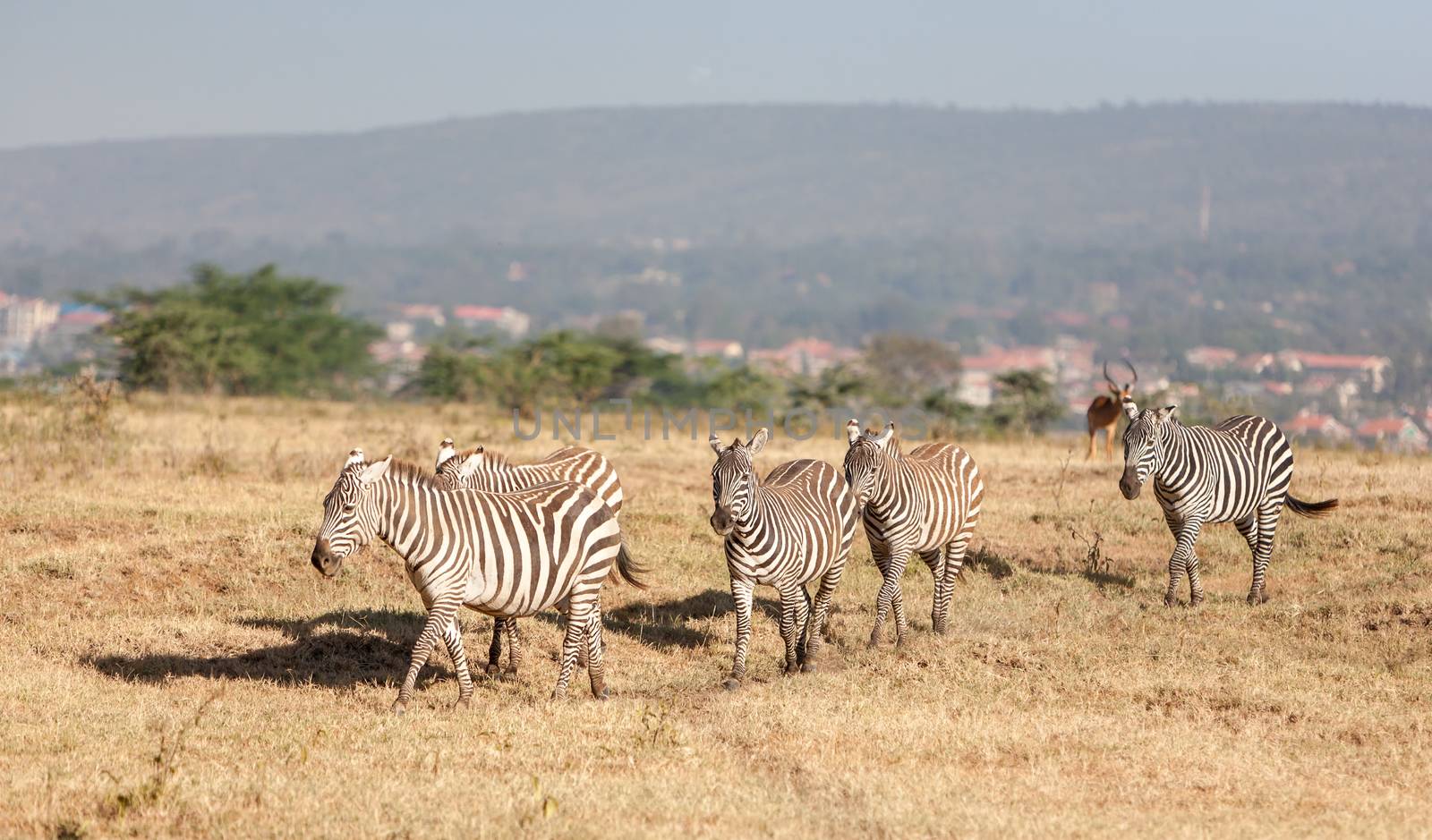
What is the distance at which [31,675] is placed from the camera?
1084 cm

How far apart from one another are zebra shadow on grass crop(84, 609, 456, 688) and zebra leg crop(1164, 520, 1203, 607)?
6.51 meters

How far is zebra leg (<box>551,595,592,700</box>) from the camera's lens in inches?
428

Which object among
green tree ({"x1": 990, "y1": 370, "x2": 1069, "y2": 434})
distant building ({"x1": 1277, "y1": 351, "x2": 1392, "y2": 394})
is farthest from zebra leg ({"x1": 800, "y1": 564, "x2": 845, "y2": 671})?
distant building ({"x1": 1277, "y1": 351, "x2": 1392, "y2": 394})

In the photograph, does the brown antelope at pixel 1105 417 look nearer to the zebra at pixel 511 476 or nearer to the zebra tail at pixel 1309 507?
the zebra tail at pixel 1309 507

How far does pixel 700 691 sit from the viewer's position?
1125 centimetres

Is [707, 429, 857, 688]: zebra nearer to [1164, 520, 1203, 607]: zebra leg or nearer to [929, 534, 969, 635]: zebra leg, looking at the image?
[929, 534, 969, 635]: zebra leg

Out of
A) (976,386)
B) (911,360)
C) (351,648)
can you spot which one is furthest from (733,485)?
(976,386)

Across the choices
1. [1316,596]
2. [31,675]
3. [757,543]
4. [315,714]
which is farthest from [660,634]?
[1316,596]

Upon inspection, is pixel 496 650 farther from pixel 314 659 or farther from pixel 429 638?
pixel 429 638

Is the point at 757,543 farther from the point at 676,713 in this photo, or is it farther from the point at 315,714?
the point at 315,714

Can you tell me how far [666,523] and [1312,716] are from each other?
7.73 meters

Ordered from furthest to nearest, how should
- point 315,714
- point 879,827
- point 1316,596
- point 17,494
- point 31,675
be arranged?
point 17,494 < point 1316,596 < point 31,675 < point 315,714 < point 879,827

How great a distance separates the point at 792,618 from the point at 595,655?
1.75 meters

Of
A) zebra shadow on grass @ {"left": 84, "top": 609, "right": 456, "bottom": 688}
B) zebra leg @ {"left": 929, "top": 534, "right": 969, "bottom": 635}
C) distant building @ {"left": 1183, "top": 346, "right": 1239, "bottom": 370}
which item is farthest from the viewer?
distant building @ {"left": 1183, "top": 346, "right": 1239, "bottom": 370}
